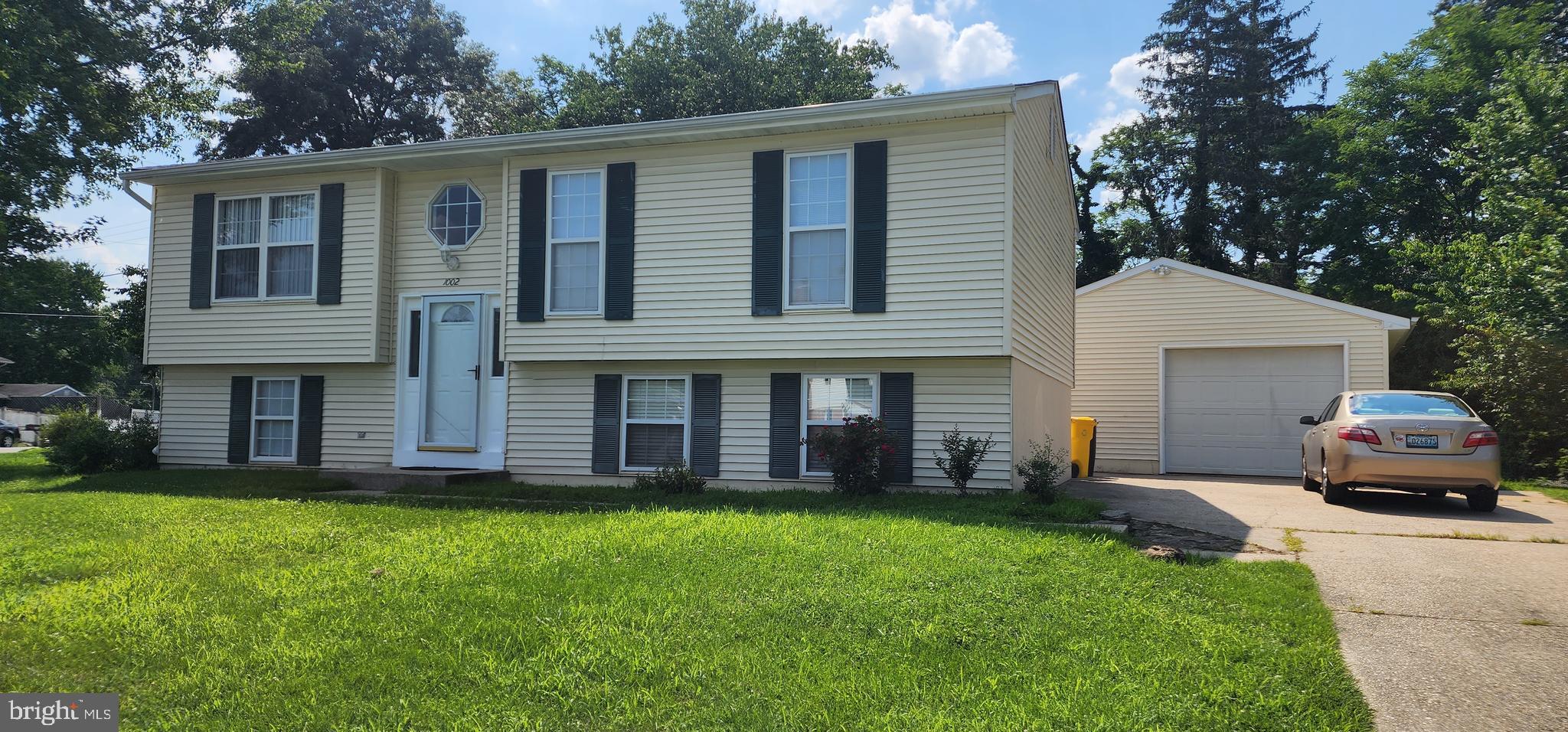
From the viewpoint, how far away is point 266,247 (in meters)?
13.1

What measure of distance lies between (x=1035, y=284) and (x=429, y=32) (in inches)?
1022

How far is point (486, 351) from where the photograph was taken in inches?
489

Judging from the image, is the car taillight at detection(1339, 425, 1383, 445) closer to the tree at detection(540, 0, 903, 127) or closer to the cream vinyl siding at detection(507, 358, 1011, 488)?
the cream vinyl siding at detection(507, 358, 1011, 488)

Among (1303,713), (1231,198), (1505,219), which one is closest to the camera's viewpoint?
(1303,713)

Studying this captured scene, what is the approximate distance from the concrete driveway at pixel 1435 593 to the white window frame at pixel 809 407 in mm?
2923

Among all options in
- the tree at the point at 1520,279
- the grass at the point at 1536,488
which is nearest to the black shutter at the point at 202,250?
the grass at the point at 1536,488

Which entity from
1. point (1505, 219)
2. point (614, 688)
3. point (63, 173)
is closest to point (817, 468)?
point (614, 688)

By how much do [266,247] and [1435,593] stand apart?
14.0 m

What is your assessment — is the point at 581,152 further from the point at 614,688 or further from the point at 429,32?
the point at 429,32

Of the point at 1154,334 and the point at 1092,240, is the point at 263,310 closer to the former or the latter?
the point at 1154,334

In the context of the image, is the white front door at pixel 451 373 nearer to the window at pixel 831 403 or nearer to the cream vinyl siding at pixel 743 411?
the cream vinyl siding at pixel 743 411

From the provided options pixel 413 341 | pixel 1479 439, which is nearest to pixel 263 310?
pixel 413 341

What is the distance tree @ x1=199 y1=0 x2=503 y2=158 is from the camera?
1094 inches

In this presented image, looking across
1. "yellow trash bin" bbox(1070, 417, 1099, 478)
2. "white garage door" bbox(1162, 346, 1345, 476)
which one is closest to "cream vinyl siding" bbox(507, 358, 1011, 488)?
"yellow trash bin" bbox(1070, 417, 1099, 478)
